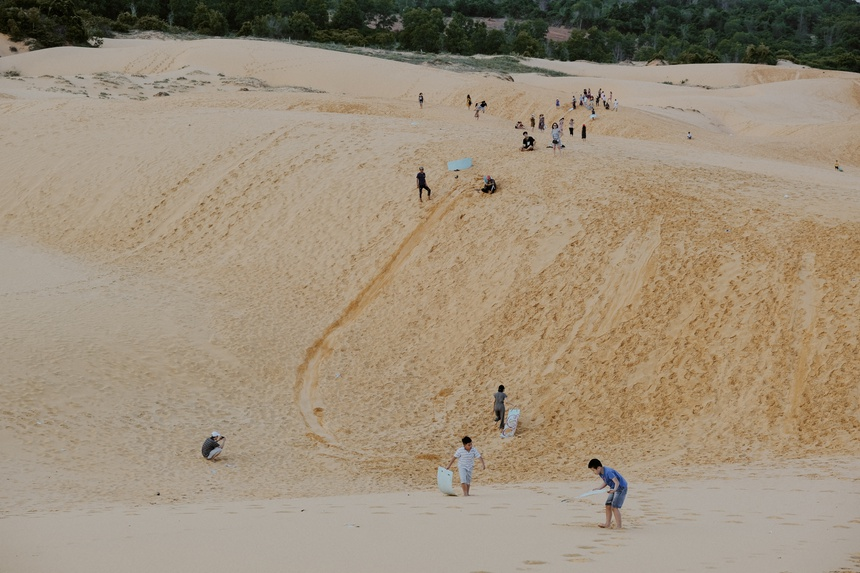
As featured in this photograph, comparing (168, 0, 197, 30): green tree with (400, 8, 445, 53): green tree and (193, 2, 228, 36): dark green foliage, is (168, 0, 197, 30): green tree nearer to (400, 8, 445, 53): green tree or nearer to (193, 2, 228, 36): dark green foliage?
(193, 2, 228, 36): dark green foliage

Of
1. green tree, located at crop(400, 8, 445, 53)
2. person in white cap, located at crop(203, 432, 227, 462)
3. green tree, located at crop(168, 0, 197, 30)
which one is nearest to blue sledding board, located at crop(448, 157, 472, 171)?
person in white cap, located at crop(203, 432, 227, 462)

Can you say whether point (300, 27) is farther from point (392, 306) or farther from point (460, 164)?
point (392, 306)

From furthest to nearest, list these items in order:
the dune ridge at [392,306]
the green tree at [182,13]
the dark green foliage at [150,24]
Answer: the green tree at [182,13], the dark green foliage at [150,24], the dune ridge at [392,306]

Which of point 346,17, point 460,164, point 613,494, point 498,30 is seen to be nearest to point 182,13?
point 346,17

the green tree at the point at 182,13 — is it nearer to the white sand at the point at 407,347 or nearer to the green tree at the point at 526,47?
the green tree at the point at 526,47

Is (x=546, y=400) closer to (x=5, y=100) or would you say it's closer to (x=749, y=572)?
(x=749, y=572)

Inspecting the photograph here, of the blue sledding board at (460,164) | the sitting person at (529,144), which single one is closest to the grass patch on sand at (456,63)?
the sitting person at (529,144)

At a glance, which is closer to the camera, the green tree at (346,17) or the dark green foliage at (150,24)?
the dark green foliage at (150,24)
